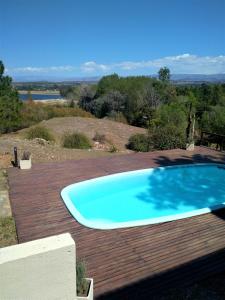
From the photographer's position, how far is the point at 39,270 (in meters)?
2.58

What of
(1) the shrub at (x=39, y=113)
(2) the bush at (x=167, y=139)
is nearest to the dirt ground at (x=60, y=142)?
(2) the bush at (x=167, y=139)

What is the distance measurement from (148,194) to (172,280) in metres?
5.25

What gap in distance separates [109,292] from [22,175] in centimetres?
582

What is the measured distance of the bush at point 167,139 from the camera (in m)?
13.2

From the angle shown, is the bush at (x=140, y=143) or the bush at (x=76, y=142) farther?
the bush at (x=76, y=142)

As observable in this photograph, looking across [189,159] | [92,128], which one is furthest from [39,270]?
[92,128]

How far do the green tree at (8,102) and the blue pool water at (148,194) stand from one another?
8.07 metres

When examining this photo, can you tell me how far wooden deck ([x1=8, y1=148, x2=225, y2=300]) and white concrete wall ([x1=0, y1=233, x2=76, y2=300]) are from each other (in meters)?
1.51

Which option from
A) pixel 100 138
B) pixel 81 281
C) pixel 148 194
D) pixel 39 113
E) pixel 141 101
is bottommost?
pixel 148 194

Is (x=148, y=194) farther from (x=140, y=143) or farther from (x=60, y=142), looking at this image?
(x=60, y=142)

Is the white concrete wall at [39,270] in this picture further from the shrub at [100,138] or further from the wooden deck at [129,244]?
the shrub at [100,138]

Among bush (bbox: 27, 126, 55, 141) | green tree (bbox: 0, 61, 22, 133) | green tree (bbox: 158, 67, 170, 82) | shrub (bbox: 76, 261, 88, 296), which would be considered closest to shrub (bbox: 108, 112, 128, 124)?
bush (bbox: 27, 126, 55, 141)

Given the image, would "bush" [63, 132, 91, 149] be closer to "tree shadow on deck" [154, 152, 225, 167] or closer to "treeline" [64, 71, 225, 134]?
"tree shadow on deck" [154, 152, 225, 167]

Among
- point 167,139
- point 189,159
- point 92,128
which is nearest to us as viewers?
point 189,159
